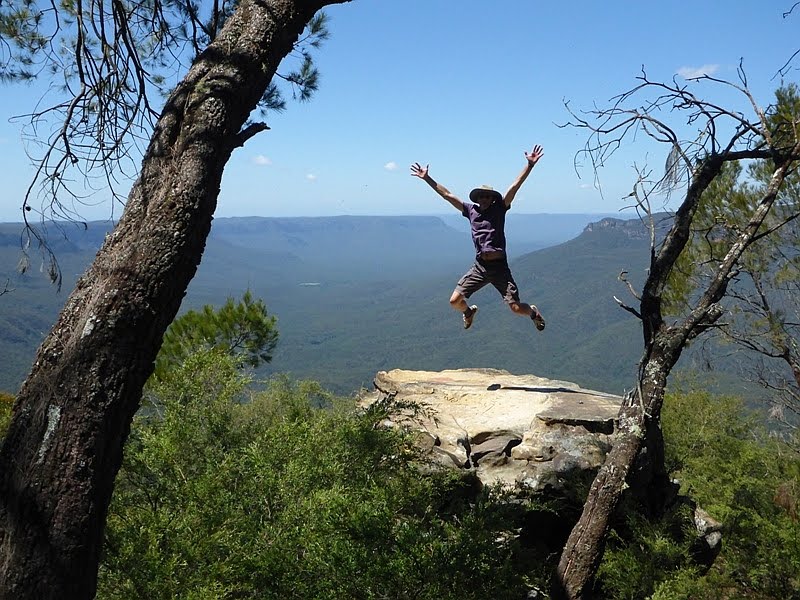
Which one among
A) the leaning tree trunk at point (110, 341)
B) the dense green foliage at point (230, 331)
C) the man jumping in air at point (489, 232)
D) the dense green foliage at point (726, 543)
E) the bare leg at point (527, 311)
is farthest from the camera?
the dense green foliage at point (230, 331)

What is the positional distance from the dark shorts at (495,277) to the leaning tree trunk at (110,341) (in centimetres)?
499

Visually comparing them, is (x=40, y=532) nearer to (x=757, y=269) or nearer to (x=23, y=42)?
(x=23, y=42)

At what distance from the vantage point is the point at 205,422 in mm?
5945

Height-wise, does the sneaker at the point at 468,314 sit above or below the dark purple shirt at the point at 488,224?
below

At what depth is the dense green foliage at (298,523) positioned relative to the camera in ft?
11.7

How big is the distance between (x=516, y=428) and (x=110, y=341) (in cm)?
571

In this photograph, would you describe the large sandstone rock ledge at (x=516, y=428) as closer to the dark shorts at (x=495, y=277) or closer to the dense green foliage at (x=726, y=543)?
the dense green foliage at (x=726, y=543)

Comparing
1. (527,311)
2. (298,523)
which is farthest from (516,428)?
(298,523)

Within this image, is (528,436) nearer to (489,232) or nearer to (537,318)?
(537,318)

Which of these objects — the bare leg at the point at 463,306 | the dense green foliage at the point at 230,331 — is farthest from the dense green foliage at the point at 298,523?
the dense green foliage at the point at 230,331

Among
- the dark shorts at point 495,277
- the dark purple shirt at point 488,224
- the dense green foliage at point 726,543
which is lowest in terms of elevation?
the dense green foliage at point 726,543

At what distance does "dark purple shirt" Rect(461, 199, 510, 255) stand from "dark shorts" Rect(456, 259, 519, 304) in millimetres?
271

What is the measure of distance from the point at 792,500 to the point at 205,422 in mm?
8398

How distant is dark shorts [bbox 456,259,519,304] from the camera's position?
24.5 ft
